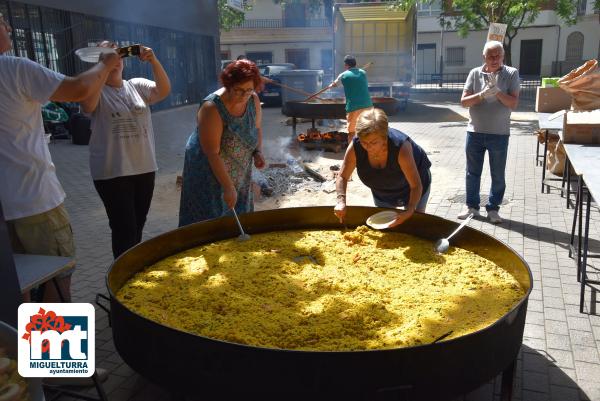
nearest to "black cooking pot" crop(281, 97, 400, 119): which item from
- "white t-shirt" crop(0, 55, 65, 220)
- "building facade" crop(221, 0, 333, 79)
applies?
"white t-shirt" crop(0, 55, 65, 220)

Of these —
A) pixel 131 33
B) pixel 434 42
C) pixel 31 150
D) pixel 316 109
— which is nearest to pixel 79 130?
pixel 131 33

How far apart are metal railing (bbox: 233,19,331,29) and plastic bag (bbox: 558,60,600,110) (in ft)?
124

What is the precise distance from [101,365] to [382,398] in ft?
6.87

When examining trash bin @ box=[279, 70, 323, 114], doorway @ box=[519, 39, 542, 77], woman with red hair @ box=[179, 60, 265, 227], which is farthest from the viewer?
doorway @ box=[519, 39, 542, 77]

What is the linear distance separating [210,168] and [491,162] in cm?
345

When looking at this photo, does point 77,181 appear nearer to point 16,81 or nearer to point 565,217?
point 16,81

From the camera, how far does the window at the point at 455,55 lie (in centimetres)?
3909

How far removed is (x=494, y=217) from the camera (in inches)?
228

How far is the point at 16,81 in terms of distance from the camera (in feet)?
8.16

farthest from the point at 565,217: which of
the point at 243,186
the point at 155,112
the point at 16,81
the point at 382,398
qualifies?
the point at 155,112

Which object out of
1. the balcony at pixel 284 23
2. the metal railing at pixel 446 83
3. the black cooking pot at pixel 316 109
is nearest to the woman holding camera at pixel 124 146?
the black cooking pot at pixel 316 109

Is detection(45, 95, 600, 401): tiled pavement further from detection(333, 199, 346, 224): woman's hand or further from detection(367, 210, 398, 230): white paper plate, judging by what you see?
detection(333, 199, 346, 224): woman's hand

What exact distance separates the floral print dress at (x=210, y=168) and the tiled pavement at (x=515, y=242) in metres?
1.08

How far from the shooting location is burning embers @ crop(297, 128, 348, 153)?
10398mm
